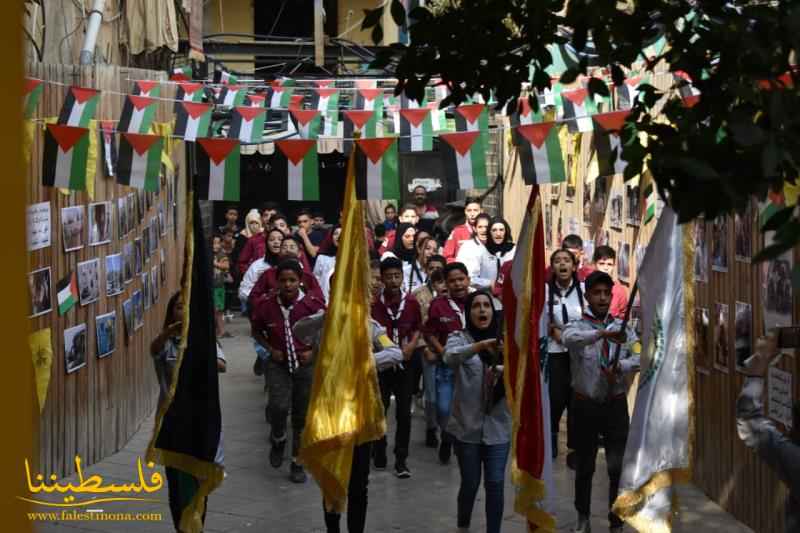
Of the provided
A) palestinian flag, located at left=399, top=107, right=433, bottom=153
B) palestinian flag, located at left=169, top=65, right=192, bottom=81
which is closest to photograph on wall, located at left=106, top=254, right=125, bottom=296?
palestinian flag, located at left=399, top=107, right=433, bottom=153

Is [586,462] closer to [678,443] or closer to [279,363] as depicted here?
[678,443]

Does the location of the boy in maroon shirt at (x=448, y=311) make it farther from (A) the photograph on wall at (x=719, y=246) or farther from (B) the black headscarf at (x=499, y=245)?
(B) the black headscarf at (x=499, y=245)

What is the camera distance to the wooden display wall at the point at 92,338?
10.1m

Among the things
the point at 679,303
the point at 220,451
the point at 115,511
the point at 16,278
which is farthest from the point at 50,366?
the point at 16,278

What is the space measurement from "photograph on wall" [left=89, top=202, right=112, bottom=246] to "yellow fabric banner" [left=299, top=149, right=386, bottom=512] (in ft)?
9.58

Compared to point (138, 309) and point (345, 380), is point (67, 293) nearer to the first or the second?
point (345, 380)

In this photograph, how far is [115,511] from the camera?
33.2 ft

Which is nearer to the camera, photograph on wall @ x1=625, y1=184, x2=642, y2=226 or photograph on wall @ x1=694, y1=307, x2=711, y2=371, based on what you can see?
photograph on wall @ x1=694, y1=307, x2=711, y2=371

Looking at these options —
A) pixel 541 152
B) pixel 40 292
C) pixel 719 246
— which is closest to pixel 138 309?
pixel 40 292

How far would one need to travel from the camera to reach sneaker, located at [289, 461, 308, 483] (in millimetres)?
11375

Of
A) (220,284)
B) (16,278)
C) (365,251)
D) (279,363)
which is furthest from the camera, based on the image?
(220,284)

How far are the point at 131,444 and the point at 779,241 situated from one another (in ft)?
32.8

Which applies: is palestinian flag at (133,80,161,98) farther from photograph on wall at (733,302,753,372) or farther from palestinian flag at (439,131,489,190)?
photograph on wall at (733,302,753,372)

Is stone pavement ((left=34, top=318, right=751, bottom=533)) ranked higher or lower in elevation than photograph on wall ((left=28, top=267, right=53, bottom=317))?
lower
